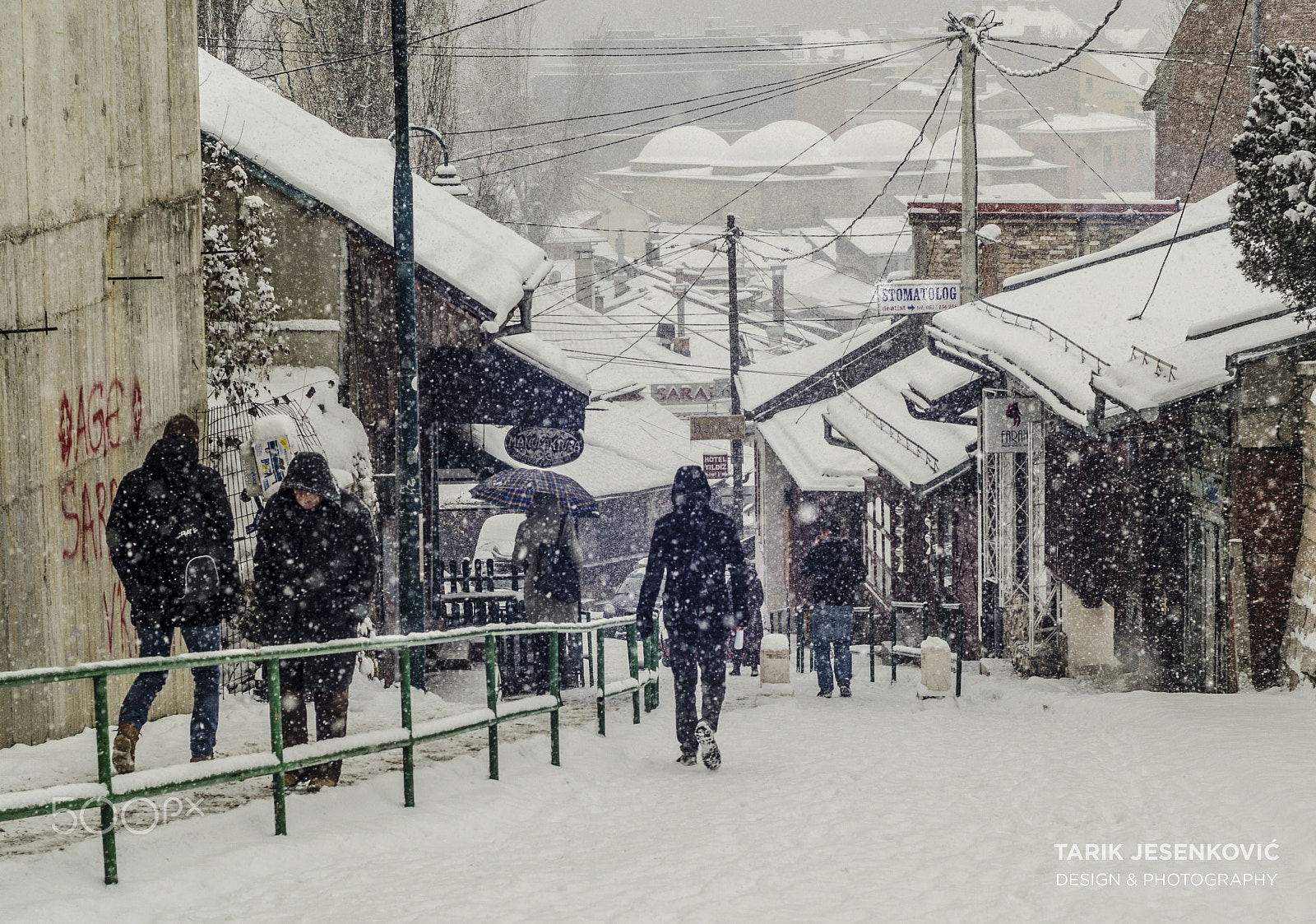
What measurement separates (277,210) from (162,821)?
9.21 meters

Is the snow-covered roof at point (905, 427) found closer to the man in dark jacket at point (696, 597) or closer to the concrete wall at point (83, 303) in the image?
the man in dark jacket at point (696, 597)

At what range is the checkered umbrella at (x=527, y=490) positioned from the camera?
46.3ft

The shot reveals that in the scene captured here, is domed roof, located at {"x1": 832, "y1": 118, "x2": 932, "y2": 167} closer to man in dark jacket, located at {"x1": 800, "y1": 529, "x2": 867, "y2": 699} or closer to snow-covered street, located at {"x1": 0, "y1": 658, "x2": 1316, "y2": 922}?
man in dark jacket, located at {"x1": 800, "y1": 529, "x2": 867, "y2": 699}

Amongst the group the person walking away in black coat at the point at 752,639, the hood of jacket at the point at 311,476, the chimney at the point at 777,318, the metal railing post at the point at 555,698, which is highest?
the chimney at the point at 777,318

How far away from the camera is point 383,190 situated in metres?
15.1

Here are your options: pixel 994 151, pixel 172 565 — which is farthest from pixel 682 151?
pixel 172 565

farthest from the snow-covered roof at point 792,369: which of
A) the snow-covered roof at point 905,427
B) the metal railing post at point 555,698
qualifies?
the metal railing post at point 555,698

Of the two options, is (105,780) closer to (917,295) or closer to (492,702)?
(492,702)

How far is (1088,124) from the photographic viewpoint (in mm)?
93375

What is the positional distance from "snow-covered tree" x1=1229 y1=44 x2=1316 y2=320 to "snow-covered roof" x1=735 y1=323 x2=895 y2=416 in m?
19.2

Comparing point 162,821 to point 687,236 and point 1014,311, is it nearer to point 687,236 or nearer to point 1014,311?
point 1014,311

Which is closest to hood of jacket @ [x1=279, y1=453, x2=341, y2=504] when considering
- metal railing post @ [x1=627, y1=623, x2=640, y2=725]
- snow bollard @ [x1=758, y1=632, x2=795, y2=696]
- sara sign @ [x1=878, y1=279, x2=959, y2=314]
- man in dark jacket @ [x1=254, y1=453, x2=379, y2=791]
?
man in dark jacket @ [x1=254, y1=453, x2=379, y2=791]

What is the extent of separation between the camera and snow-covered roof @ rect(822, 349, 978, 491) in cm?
1842

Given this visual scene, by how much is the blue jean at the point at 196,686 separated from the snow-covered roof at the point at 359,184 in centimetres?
763
